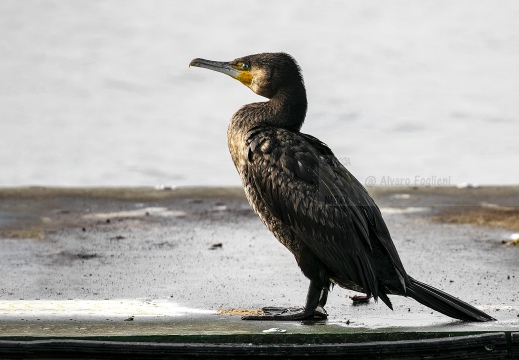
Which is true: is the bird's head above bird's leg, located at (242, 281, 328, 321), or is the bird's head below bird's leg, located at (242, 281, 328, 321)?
above

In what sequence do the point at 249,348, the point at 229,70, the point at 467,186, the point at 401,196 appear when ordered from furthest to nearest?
the point at 467,186, the point at 401,196, the point at 229,70, the point at 249,348

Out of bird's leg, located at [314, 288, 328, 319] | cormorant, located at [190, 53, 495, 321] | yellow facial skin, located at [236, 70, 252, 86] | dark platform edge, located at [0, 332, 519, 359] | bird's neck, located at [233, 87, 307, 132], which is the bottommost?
dark platform edge, located at [0, 332, 519, 359]

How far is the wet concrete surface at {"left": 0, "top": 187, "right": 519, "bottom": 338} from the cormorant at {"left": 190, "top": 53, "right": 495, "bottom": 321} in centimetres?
15

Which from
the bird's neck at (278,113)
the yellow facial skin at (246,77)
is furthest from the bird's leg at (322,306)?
the yellow facial skin at (246,77)

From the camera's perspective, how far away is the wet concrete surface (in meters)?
5.43

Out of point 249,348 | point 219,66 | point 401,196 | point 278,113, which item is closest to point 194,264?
point 219,66

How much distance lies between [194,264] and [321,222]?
2.07 metres

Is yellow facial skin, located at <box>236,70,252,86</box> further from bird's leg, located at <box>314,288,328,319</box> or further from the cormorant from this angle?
bird's leg, located at <box>314,288,328,319</box>

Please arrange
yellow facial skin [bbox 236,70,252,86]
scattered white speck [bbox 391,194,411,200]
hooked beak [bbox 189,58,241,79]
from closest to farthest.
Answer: yellow facial skin [bbox 236,70,252,86] → hooked beak [bbox 189,58,241,79] → scattered white speck [bbox 391,194,411,200]

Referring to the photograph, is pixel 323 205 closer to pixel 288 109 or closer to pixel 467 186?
pixel 288 109

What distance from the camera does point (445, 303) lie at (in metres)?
5.45

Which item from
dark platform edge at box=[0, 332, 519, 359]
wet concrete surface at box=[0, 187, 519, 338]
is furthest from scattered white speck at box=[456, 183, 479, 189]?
dark platform edge at box=[0, 332, 519, 359]

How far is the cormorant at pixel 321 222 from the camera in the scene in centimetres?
552

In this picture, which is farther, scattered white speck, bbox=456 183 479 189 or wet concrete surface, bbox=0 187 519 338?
scattered white speck, bbox=456 183 479 189
